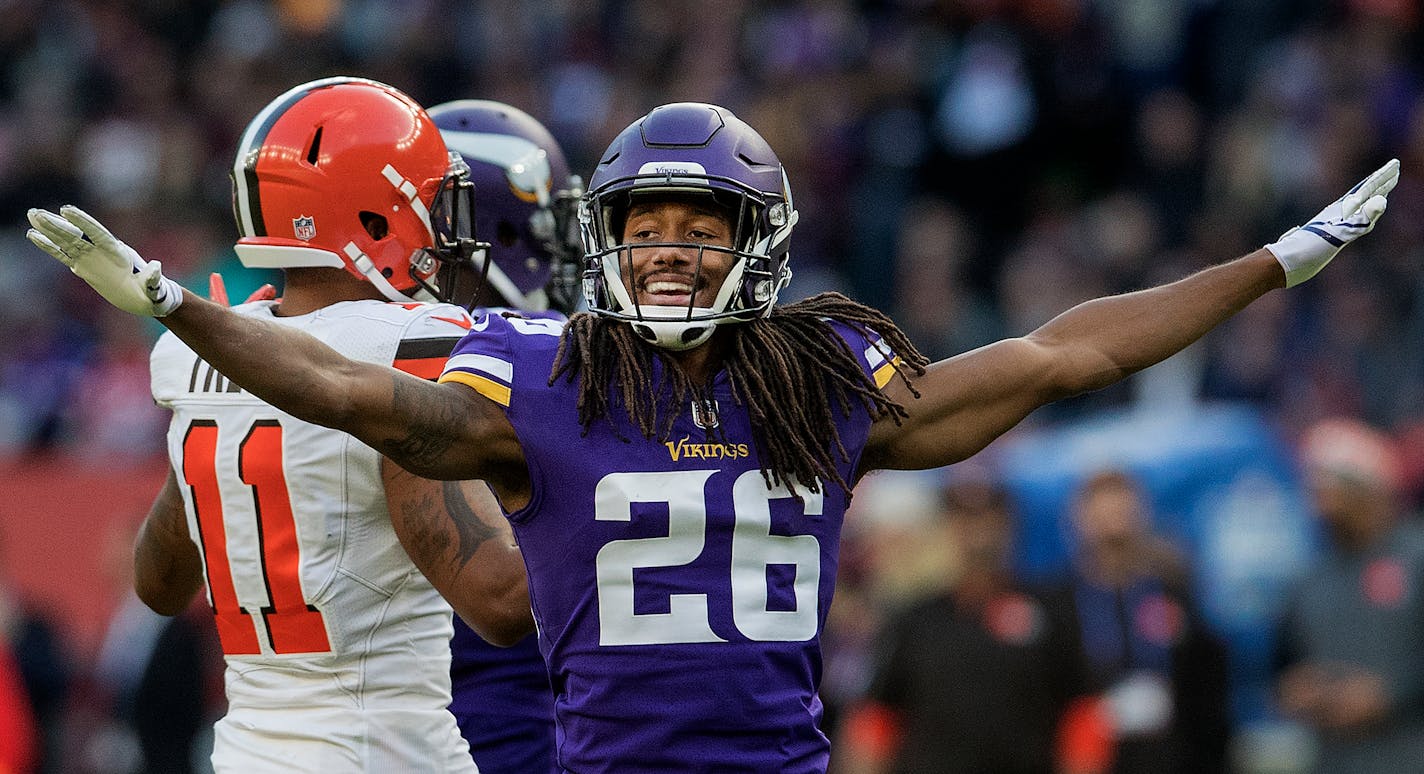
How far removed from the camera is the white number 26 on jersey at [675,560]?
3.13m

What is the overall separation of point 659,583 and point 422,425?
46 centimetres

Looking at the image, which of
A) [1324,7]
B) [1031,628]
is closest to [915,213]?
[1324,7]

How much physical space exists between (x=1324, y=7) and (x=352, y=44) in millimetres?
6767

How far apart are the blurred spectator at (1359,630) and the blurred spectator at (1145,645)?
1.01ft

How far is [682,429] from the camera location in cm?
320

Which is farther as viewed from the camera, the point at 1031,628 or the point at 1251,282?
the point at 1031,628

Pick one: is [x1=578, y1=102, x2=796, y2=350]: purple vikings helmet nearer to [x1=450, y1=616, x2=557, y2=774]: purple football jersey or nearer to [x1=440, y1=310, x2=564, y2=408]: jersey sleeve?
[x1=440, y1=310, x2=564, y2=408]: jersey sleeve

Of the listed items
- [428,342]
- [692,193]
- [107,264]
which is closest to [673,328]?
[692,193]

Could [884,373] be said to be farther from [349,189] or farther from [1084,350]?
[349,189]

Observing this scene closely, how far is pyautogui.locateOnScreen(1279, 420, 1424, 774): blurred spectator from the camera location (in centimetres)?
615

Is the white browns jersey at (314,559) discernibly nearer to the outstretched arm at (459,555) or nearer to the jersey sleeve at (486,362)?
the outstretched arm at (459,555)

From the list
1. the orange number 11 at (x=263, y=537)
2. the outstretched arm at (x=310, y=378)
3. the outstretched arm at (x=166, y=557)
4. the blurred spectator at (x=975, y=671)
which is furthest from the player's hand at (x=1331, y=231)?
the blurred spectator at (x=975, y=671)

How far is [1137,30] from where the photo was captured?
1132 centimetres

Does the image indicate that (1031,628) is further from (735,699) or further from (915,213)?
(915,213)
